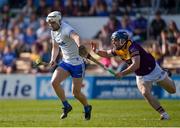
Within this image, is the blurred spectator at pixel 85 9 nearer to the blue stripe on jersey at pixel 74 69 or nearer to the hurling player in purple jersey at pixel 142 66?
the hurling player in purple jersey at pixel 142 66

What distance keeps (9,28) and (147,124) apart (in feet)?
59.8

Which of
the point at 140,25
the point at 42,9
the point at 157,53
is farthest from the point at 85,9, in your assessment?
the point at 157,53

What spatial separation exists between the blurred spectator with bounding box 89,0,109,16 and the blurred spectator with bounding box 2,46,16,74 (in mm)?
3832

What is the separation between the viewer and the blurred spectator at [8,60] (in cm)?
3288

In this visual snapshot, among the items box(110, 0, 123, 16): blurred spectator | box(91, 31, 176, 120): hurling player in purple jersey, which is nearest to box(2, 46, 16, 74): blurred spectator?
box(110, 0, 123, 16): blurred spectator

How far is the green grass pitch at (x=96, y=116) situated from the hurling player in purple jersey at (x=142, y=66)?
519mm

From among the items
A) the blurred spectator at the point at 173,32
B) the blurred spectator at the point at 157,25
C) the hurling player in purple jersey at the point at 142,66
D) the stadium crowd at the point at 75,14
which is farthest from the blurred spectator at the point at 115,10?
the hurling player in purple jersey at the point at 142,66

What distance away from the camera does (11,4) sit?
35.7 metres

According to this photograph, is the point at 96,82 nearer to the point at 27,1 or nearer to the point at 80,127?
the point at 27,1

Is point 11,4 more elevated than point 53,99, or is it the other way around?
point 11,4

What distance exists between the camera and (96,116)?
65.8 ft

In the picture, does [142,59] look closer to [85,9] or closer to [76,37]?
[76,37]

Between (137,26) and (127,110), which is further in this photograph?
(137,26)

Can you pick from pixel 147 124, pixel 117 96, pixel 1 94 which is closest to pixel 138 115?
pixel 147 124
